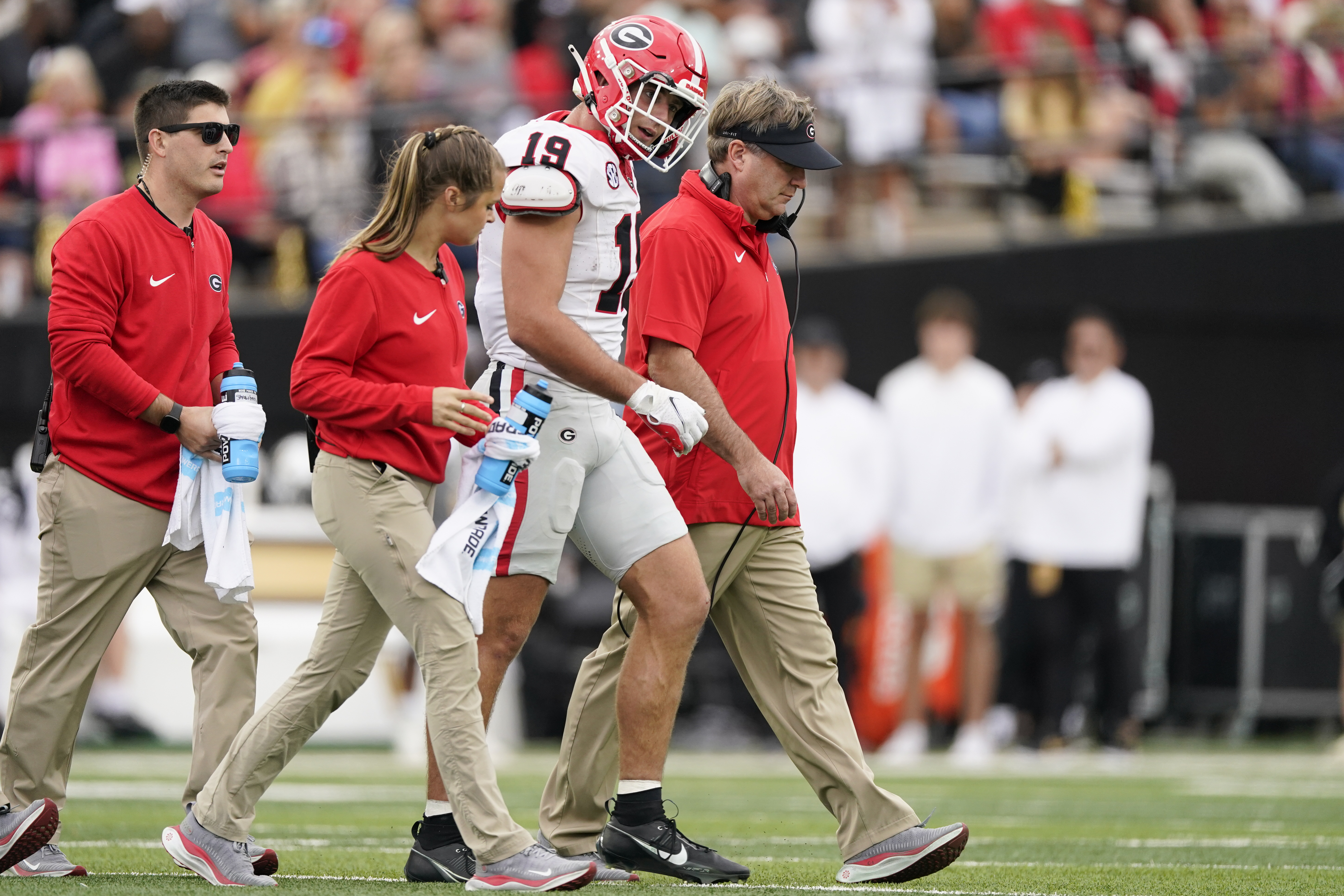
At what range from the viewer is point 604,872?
5.50 m

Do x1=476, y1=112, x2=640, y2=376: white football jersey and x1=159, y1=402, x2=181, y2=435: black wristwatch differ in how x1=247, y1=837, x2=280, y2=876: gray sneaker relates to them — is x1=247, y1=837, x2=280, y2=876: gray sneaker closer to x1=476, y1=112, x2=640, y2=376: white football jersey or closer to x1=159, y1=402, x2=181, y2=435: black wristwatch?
x1=159, y1=402, x2=181, y2=435: black wristwatch

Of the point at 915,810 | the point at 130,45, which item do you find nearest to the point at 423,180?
the point at 915,810

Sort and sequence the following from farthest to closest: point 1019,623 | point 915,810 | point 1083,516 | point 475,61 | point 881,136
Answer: point 475,61
point 881,136
point 1019,623
point 1083,516
point 915,810

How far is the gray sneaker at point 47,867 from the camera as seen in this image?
535 cm

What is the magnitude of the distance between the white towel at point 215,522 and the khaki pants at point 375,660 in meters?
0.32

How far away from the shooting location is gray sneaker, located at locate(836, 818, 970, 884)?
525 cm

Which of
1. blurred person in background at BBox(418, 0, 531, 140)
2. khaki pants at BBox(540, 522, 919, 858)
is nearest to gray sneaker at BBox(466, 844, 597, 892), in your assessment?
Result: khaki pants at BBox(540, 522, 919, 858)

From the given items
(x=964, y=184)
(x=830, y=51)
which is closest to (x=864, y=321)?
(x=964, y=184)

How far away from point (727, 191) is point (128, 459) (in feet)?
6.16

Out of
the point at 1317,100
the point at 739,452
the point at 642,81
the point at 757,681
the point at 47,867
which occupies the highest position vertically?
the point at 1317,100

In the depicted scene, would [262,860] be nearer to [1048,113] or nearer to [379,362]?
[379,362]

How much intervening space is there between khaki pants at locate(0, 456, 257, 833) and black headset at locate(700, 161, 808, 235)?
1.82m

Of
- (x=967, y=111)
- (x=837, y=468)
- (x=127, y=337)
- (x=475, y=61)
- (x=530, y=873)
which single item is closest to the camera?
(x=530, y=873)

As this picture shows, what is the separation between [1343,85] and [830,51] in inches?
149
